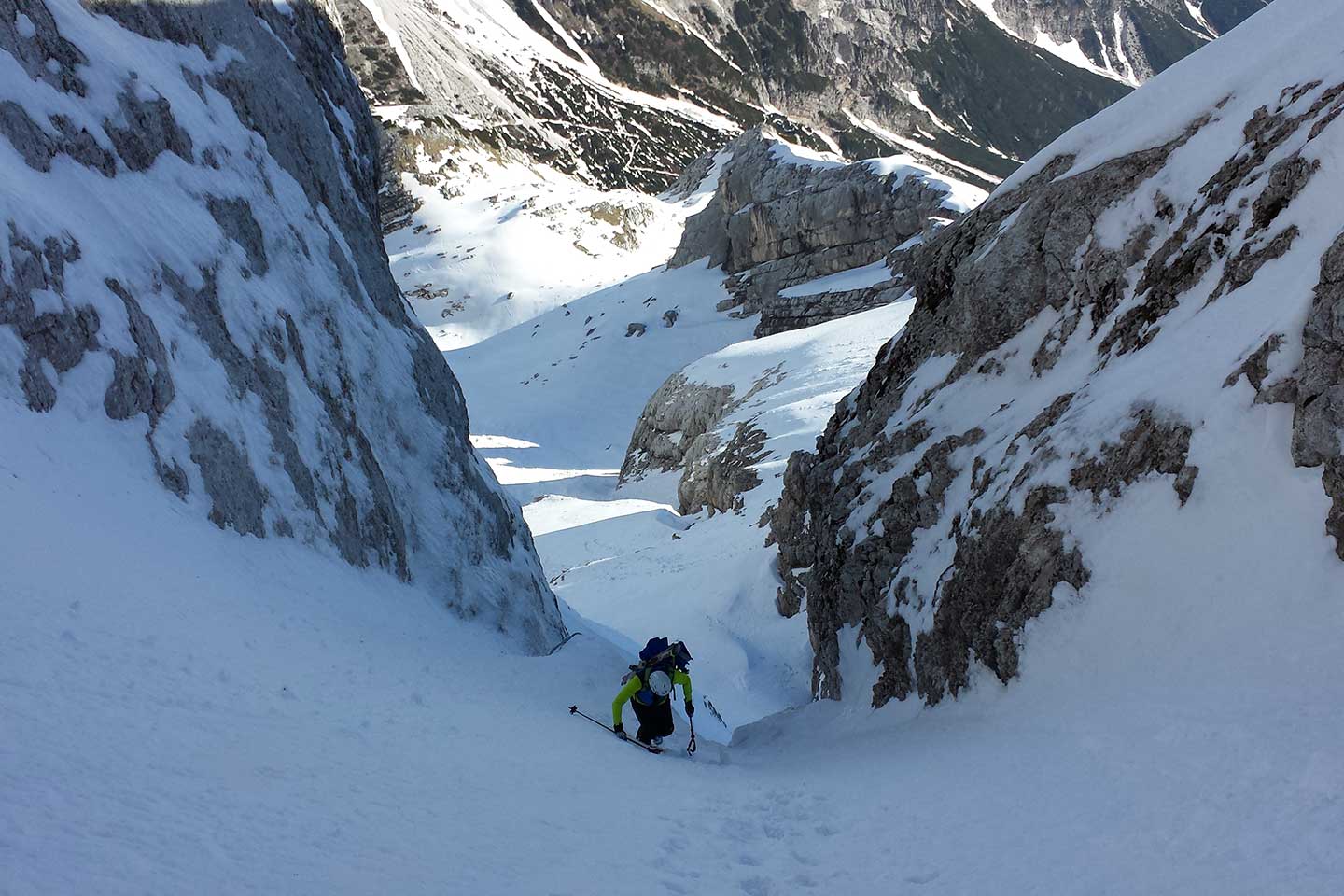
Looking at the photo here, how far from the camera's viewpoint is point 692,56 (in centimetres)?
16288

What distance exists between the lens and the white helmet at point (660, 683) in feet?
30.1

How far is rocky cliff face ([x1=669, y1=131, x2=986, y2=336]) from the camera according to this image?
56281 mm

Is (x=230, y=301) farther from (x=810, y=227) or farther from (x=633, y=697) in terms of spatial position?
(x=810, y=227)

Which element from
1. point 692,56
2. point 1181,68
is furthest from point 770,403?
point 692,56

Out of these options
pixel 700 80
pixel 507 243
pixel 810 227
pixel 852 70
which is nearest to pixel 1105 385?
pixel 810 227

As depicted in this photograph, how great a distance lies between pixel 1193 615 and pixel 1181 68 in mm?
10528

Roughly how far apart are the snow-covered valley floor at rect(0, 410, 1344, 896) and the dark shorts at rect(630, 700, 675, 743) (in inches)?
24.8

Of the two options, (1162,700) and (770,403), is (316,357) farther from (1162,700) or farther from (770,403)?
(770,403)

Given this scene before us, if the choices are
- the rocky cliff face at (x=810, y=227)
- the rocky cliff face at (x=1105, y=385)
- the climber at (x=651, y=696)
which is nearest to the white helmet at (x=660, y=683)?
the climber at (x=651, y=696)

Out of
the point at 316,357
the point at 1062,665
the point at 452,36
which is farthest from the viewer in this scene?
the point at 452,36

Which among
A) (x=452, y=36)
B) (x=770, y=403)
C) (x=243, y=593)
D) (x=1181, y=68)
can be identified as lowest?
(x=770, y=403)

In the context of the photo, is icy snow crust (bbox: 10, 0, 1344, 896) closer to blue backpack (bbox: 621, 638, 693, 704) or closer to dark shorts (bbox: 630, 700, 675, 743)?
dark shorts (bbox: 630, 700, 675, 743)

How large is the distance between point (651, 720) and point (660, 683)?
37 centimetres

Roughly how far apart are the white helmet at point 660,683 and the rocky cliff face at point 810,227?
45906 millimetres
